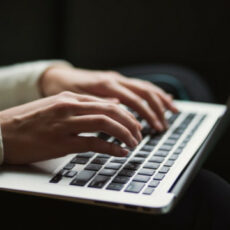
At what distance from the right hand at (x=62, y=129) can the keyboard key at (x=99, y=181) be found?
5 cm

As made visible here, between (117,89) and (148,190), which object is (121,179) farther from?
(117,89)

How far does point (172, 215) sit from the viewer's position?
2.18 feet

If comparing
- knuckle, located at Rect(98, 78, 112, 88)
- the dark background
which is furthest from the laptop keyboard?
the dark background

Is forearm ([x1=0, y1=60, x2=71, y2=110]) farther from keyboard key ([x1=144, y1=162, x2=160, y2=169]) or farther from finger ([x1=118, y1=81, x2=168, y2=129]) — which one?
keyboard key ([x1=144, y1=162, x2=160, y2=169])

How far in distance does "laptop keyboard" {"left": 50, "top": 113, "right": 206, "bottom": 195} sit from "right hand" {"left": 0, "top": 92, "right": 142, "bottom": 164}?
3 centimetres

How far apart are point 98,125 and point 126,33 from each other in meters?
1.09

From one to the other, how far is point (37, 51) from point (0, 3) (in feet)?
0.83

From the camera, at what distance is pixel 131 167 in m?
0.68

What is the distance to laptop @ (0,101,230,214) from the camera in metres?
0.58

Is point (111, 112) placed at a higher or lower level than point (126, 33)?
higher

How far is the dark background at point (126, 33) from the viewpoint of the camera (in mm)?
1640

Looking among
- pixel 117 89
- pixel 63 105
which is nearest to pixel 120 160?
pixel 63 105

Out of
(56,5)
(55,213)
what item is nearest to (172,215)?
(55,213)

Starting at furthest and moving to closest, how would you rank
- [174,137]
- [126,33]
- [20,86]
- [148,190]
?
[126,33], [20,86], [174,137], [148,190]
